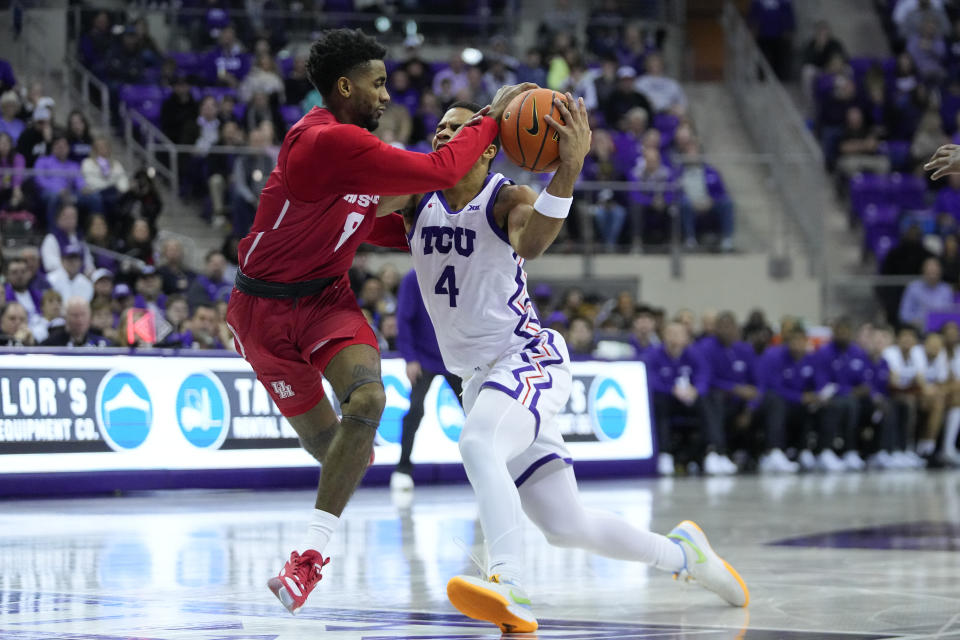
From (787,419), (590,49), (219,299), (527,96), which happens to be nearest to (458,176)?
(527,96)

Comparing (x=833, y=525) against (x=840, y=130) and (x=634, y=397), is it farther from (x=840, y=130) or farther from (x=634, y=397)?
(x=840, y=130)

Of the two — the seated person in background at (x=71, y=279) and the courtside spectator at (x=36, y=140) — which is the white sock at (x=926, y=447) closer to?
the seated person in background at (x=71, y=279)

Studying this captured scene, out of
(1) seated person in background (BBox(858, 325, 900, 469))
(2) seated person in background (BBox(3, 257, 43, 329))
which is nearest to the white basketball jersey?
(2) seated person in background (BBox(3, 257, 43, 329))

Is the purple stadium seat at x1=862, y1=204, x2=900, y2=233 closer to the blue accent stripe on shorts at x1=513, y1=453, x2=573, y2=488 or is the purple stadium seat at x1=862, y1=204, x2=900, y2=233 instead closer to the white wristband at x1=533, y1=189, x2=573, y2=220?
the blue accent stripe on shorts at x1=513, y1=453, x2=573, y2=488

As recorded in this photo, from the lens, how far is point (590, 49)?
2355 cm

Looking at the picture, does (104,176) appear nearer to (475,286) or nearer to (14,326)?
(14,326)

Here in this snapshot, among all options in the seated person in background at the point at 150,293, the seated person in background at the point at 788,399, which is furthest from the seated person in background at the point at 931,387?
the seated person in background at the point at 150,293

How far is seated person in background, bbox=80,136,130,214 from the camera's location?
53.0 ft

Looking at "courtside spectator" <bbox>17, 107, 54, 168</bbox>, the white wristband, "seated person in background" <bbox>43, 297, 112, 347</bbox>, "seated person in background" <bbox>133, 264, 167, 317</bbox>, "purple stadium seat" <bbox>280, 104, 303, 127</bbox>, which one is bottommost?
"seated person in background" <bbox>43, 297, 112, 347</bbox>

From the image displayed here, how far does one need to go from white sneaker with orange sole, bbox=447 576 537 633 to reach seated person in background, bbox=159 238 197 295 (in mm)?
10388

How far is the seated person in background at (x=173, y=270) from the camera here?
14797 mm

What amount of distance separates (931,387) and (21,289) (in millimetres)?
11116

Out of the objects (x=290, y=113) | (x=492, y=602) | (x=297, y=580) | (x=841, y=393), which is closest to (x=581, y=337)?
(x=841, y=393)

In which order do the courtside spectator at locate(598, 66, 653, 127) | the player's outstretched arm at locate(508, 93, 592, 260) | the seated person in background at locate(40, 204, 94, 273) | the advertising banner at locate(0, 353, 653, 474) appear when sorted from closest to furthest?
the player's outstretched arm at locate(508, 93, 592, 260) < the advertising banner at locate(0, 353, 653, 474) < the seated person in background at locate(40, 204, 94, 273) < the courtside spectator at locate(598, 66, 653, 127)
